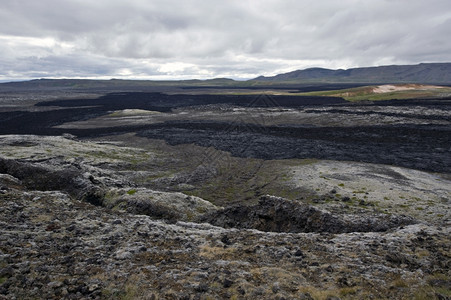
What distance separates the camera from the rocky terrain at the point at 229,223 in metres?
11.8

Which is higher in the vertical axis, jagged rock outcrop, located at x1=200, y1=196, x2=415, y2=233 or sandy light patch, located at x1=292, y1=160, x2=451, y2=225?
jagged rock outcrop, located at x1=200, y1=196, x2=415, y2=233

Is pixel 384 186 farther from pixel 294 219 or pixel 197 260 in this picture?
pixel 197 260

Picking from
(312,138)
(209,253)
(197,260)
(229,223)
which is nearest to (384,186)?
(229,223)

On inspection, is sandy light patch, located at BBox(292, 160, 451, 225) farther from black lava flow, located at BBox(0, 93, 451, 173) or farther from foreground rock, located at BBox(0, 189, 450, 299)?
foreground rock, located at BBox(0, 189, 450, 299)

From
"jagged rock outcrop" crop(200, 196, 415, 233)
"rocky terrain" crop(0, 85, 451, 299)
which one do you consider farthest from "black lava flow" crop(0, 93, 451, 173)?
"jagged rock outcrop" crop(200, 196, 415, 233)

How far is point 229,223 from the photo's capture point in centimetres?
2081

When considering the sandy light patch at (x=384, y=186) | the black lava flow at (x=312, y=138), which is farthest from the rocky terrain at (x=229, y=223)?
the black lava flow at (x=312, y=138)

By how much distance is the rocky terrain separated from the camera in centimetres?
1176

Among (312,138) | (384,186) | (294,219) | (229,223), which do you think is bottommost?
(384,186)

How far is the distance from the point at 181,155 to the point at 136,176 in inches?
485

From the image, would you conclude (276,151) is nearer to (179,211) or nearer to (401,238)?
(179,211)

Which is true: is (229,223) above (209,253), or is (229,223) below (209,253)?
below

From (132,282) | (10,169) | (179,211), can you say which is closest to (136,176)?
(10,169)

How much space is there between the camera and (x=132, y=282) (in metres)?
11.9
